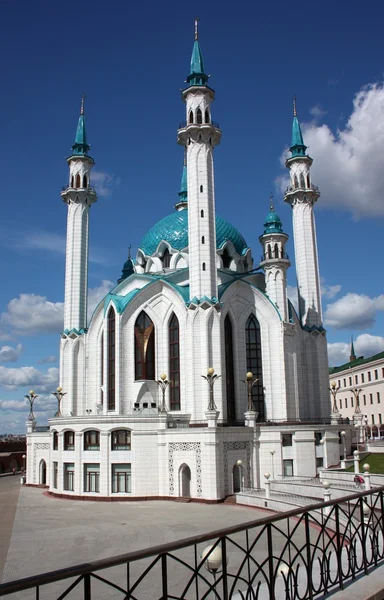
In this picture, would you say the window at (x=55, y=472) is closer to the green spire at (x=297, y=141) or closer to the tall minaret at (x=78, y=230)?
the tall minaret at (x=78, y=230)

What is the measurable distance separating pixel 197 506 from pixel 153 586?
1486 cm

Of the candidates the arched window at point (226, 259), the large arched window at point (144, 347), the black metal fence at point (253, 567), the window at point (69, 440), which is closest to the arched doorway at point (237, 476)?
the large arched window at point (144, 347)

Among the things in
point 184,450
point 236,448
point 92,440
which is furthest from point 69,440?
point 236,448

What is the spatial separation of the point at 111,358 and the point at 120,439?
823 cm

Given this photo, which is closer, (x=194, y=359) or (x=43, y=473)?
(x=194, y=359)

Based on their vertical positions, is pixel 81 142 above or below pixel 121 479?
above

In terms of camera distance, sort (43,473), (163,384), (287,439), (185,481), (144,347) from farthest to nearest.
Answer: (43,473) → (144,347) → (163,384) → (287,439) → (185,481)

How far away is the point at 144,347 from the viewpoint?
37219 mm

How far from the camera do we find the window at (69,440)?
32469 mm

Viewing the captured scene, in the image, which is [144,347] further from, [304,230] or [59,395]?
[304,230]

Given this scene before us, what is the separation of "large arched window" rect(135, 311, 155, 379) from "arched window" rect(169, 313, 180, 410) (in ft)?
4.04

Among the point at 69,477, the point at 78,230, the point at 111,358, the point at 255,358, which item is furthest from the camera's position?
the point at 78,230

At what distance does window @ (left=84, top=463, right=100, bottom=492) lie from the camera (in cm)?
3065

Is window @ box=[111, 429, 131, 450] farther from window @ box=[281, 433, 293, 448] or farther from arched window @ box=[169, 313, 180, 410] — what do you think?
window @ box=[281, 433, 293, 448]
